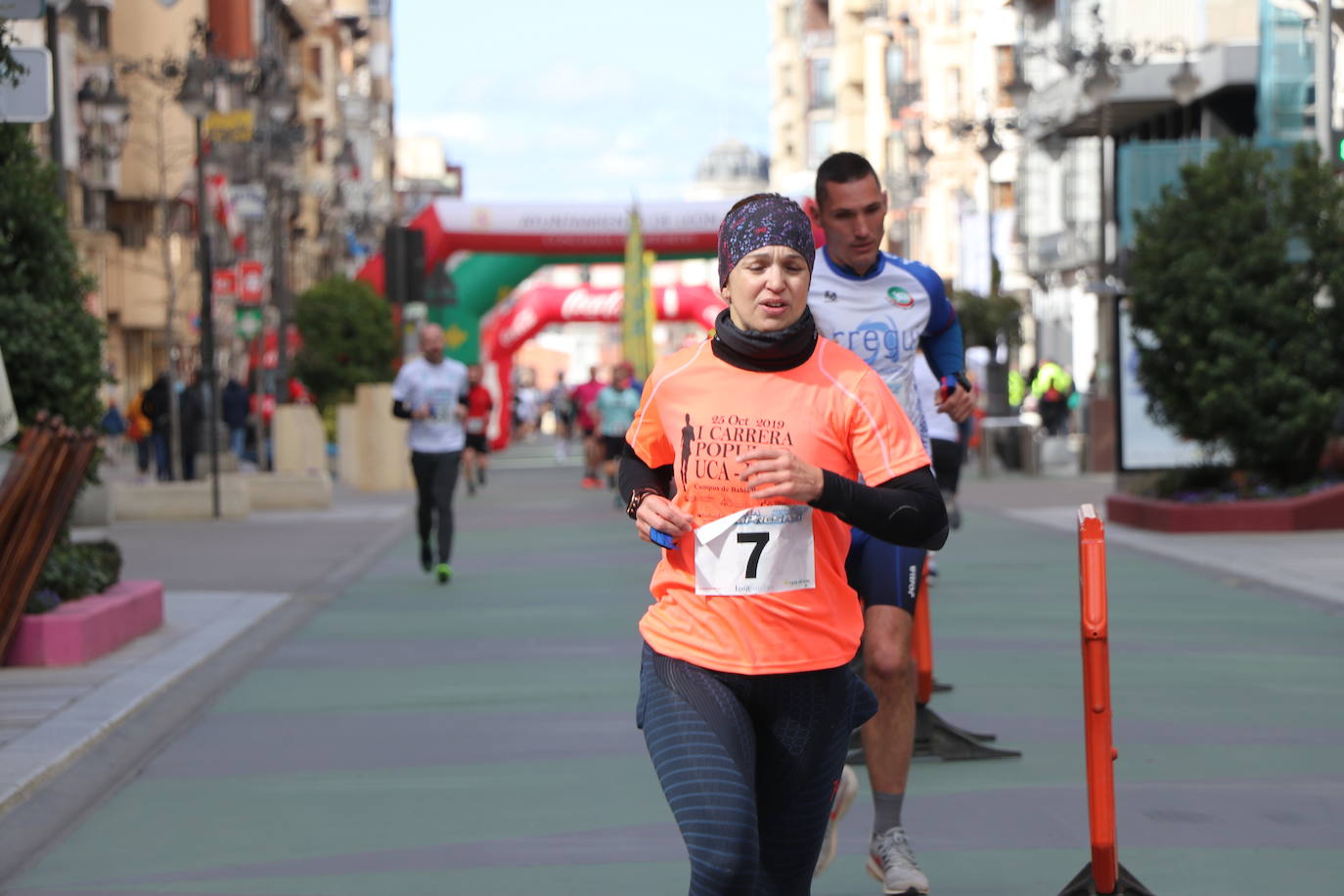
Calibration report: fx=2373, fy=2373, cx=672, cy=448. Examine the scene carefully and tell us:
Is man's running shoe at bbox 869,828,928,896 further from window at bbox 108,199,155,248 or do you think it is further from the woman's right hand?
window at bbox 108,199,155,248

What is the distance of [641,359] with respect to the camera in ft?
136

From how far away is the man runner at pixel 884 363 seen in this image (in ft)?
20.6

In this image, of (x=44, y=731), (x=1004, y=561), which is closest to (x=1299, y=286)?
(x=1004, y=561)

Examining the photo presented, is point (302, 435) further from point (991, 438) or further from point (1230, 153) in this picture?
point (1230, 153)

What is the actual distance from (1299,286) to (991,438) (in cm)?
1537

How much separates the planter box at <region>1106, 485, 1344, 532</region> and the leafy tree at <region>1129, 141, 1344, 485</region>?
50cm

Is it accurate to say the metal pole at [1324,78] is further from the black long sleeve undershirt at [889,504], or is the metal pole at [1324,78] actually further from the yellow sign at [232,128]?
the black long sleeve undershirt at [889,504]

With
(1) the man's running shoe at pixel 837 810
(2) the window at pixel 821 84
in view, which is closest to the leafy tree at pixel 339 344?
(1) the man's running shoe at pixel 837 810

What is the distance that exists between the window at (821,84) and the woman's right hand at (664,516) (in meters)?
118

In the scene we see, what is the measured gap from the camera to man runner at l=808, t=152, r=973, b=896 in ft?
20.6

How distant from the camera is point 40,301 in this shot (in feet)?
39.0

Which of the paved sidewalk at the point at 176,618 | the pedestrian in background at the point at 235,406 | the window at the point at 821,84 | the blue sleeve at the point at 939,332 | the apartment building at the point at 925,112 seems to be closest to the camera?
the blue sleeve at the point at 939,332

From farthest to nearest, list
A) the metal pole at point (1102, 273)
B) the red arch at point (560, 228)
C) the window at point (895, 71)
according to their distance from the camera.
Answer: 1. the window at point (895, 71)
2. the red arch at point (560, 228)
3. the metal pole at point (1102, 273)

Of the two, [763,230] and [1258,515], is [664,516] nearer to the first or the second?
[763,230]
